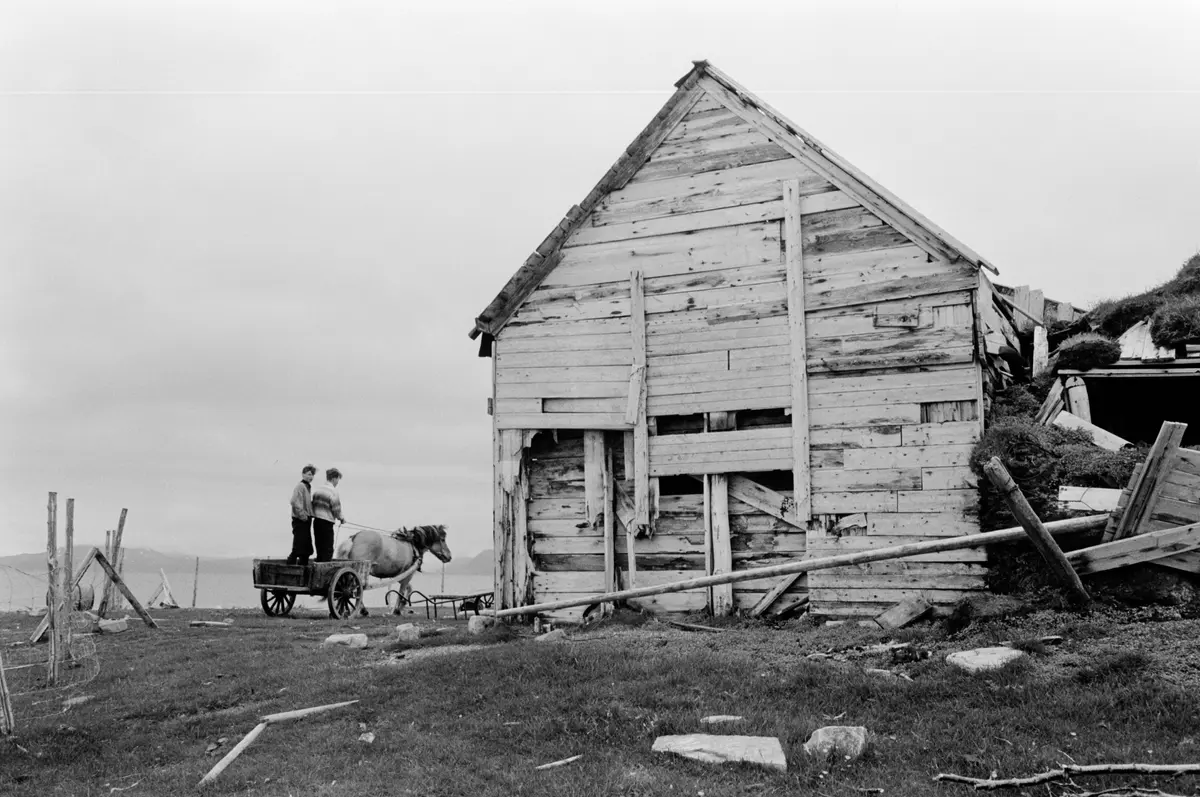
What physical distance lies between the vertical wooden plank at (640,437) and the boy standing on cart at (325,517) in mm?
7851

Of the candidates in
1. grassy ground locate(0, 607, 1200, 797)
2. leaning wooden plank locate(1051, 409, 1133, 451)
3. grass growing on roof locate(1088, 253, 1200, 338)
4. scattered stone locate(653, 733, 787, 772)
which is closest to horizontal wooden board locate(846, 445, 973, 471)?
leaning wooden plank locate(1051, 409, 1133, 451)

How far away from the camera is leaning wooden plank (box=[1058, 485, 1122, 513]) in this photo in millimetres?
11898

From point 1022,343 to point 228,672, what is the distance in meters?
17.0

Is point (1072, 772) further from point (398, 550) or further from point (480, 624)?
point (398, 550)

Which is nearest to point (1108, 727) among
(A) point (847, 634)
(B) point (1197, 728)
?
(B) point (1197, 728)

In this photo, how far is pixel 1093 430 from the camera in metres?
14.0

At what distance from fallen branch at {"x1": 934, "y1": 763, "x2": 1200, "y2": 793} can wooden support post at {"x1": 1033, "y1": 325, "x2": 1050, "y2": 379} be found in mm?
12769

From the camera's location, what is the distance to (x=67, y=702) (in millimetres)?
11086

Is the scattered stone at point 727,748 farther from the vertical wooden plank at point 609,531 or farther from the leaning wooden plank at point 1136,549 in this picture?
the vertical wooden plank at point 609,531

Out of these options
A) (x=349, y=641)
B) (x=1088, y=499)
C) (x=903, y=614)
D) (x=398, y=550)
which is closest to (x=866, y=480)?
(x=903, y=614)

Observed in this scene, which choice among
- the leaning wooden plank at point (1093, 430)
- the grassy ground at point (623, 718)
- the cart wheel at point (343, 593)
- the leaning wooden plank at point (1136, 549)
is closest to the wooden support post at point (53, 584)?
the grassy ground at point (623, 718)

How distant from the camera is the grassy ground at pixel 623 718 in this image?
6.80 meters

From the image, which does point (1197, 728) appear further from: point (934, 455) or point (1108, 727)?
point (934, 455)

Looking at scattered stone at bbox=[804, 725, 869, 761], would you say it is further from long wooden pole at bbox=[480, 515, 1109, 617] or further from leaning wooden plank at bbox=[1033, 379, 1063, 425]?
leaning wooden plank at bbox=[1033, 379, 1063, 425]
